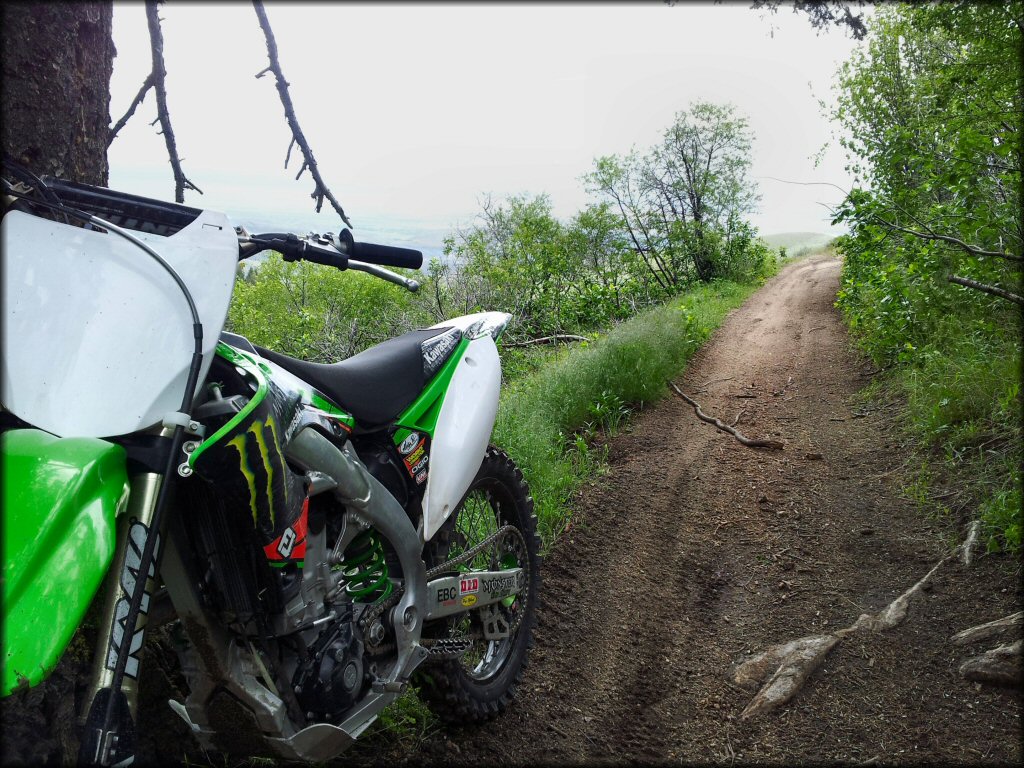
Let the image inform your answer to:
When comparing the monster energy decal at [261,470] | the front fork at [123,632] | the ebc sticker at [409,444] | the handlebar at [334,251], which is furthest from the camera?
the ebc sticker at [409,444]

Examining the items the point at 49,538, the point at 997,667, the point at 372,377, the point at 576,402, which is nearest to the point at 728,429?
the point at 576,402

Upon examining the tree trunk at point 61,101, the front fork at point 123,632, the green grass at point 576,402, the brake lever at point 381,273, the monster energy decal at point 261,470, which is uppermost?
the tree trunk at point 61,101

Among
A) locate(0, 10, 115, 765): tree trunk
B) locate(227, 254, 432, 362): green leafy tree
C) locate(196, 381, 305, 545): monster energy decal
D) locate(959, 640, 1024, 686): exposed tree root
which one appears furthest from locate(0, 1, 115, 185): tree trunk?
locate(227, 254, 432, 362): green leafy tree

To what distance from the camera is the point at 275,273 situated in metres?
12.2

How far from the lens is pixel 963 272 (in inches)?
198

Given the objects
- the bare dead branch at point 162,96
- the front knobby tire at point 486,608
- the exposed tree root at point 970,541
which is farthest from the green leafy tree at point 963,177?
the bare dead branch at point 162,96

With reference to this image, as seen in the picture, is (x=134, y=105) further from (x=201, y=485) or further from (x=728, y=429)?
(x=728, y=429)

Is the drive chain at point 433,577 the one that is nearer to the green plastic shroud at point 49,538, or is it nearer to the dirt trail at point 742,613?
the dirt trail at point 742,613

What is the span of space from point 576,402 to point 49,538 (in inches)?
227

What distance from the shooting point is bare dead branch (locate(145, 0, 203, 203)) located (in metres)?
3.51

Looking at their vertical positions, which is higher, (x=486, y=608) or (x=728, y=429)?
(x=486, y=608)

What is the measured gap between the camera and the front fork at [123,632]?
1.42 meters

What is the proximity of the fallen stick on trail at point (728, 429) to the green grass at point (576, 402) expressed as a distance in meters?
0.29

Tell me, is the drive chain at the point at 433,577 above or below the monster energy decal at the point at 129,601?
below
